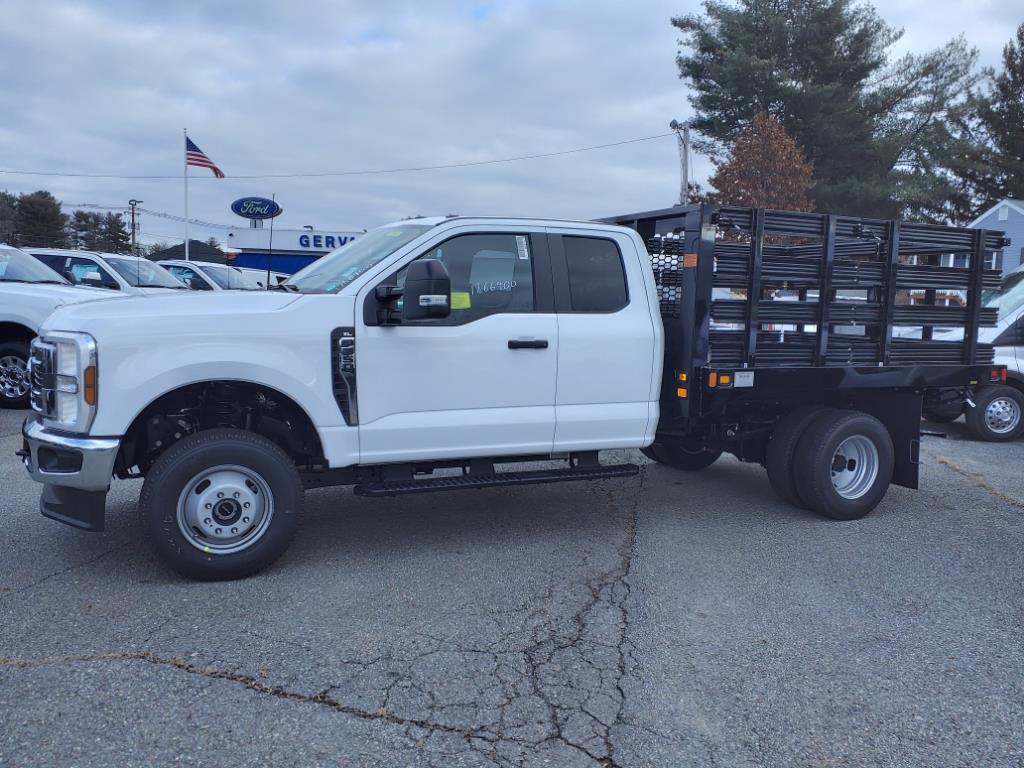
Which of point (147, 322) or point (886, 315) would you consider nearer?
point (147, 322)

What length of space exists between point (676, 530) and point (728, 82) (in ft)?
103

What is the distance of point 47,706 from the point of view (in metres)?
3.36

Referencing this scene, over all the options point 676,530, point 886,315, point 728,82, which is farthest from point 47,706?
point 728,82

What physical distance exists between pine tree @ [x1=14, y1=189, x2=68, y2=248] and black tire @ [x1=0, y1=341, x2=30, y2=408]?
67806 mm

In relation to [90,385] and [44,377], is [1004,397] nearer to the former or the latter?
[90,385]

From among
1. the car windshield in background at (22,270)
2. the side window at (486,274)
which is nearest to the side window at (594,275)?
the side window at (486,274)

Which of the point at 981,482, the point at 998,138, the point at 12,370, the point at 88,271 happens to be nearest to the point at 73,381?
the point at 12,370

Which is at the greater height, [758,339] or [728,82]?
[728,82]

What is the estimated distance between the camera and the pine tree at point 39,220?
71.2m

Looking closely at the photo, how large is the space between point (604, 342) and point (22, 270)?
27.3 ft

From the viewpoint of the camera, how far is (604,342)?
5.56 m

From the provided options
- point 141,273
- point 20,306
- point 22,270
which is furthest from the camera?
point 141,273

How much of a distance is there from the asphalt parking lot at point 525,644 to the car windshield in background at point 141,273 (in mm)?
7092

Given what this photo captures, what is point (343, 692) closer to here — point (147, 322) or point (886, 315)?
point (147, 322)
